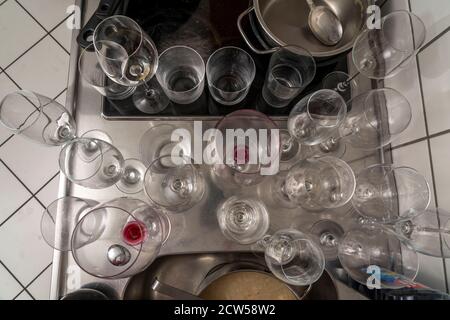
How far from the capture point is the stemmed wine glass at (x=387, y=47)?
0.59 metres

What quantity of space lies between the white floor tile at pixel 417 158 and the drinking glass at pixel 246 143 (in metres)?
0.26

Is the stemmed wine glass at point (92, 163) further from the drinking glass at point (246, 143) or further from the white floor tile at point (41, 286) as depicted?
the white floor tile at point (41, 286)

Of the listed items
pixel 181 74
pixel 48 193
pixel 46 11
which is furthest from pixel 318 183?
pixel 46 11

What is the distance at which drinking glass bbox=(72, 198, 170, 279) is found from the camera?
52 centimetres

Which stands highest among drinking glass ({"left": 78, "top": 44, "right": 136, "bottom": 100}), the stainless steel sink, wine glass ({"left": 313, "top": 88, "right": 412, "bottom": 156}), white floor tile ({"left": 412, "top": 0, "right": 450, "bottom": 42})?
white floor tile ({"left": 412, "top": 0, "right": 450, "bottom": 42})

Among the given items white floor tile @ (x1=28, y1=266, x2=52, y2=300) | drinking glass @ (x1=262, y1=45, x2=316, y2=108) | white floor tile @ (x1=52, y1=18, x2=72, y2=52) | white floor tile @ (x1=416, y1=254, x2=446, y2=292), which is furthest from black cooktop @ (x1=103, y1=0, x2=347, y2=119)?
white floor tile @ (x1=28, y1=266, x2=52, y2=300)

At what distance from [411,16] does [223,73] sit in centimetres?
37

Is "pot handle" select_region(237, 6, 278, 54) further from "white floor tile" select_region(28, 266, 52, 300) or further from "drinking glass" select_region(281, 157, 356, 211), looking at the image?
"white floor tile" select_region(28, 266, 52, 300)

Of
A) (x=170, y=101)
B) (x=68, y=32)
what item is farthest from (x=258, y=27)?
(x=68, y=32)

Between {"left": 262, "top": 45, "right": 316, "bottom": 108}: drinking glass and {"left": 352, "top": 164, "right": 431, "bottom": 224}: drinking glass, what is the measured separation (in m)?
0.22

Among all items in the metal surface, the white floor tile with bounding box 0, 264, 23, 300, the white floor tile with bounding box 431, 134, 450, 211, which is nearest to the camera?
the white floor tile with bounding box 431, 134, 450, 211

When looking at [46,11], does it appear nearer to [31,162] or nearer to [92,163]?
[31,162]

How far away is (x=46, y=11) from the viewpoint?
102 centimetres

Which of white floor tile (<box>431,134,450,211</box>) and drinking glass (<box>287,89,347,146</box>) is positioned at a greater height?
drinking glass (<box>287,89,347,146</box>)
